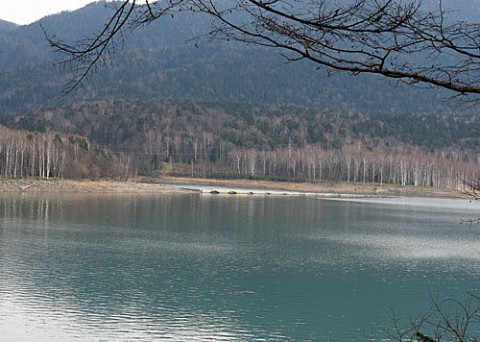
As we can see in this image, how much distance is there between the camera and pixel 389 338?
47.8 feet

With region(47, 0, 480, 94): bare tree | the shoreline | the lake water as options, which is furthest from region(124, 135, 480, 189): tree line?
region(47, 0, 480, 94): bare tree

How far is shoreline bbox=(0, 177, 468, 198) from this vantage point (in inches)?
2534

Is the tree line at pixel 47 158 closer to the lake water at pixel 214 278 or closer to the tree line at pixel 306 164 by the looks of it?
the tree line at pixel 306 164

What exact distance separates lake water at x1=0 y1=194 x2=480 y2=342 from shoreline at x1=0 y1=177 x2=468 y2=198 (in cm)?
2768

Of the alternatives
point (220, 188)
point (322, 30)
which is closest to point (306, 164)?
point (220, 188)

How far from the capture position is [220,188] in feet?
301

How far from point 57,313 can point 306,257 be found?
1259 cm

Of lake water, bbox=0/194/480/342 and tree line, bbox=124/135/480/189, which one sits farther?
tree line, bbox=124/135/480/189

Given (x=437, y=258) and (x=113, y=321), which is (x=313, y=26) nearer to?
(x=113, y=321)

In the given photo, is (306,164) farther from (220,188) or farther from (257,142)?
(257,142)

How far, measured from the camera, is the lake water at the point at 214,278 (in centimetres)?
1455

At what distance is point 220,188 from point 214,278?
72069 mm

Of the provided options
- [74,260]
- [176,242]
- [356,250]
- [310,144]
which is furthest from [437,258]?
[310,144]

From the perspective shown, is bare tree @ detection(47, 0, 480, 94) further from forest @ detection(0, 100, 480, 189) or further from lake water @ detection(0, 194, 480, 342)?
forest @ detection(0, 100, 480, 189)
